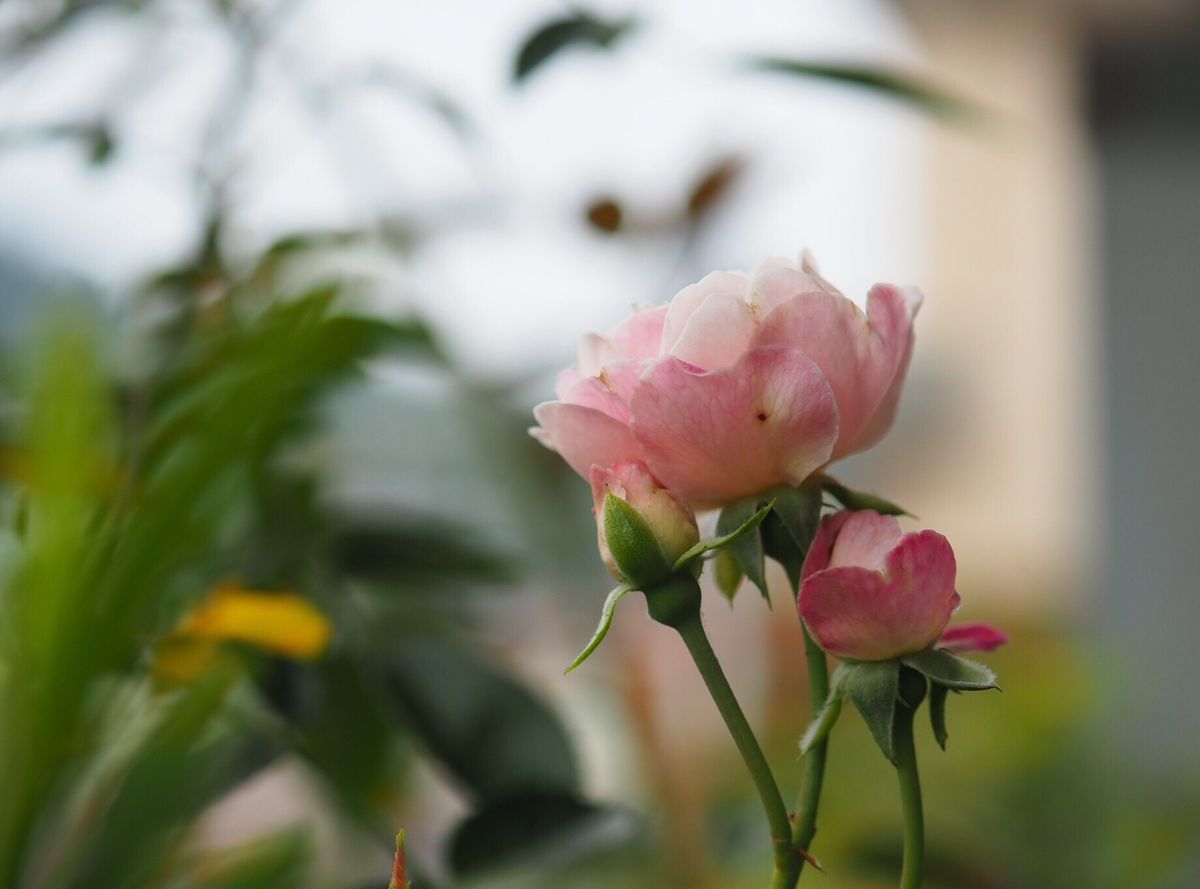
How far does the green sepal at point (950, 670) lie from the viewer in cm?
15

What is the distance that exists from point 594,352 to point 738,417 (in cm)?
3

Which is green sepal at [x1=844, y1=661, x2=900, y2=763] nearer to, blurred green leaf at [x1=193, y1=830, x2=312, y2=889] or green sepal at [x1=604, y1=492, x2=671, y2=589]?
green sepal at [x1=604, y1=492, x2=671, y2=589]

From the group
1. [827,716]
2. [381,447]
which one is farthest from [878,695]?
[381,447]

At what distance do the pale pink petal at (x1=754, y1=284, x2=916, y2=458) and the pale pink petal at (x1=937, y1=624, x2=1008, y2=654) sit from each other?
32mm

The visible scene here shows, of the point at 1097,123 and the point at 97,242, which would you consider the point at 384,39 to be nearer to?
the point at 97,242

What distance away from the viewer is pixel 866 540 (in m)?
0.15

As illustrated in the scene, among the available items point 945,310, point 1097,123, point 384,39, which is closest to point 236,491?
point 384,39

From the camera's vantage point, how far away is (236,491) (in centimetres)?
26

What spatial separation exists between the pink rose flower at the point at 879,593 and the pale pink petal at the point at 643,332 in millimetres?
41

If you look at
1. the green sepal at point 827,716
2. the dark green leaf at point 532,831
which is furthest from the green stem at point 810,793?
the dark green leaf at point 532,831

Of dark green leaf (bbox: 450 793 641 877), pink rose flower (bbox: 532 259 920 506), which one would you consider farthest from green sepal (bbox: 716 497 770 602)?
dark green leaf (bbox: 450 793 641 877)

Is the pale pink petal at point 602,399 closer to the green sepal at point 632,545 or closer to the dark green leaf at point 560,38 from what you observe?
the green sepal at point 632,545

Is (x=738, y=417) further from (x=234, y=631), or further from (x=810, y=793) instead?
(x=234, y=631)

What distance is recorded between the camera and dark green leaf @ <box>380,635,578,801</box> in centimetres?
31
